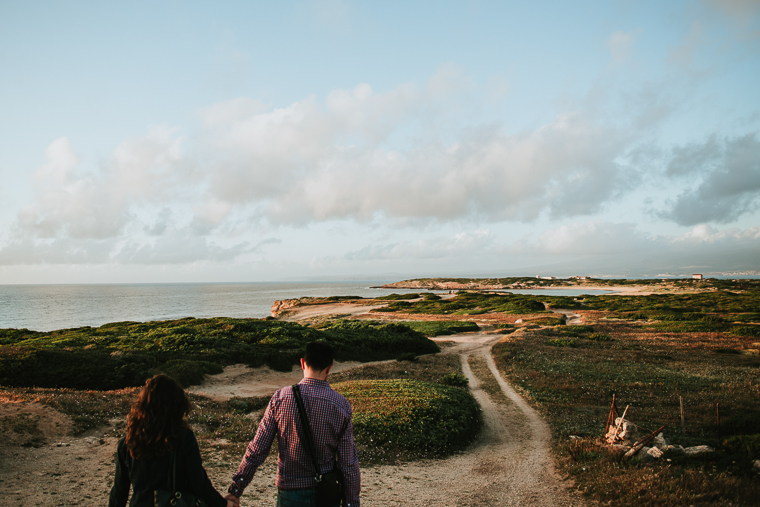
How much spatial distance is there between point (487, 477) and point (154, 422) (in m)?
8.62

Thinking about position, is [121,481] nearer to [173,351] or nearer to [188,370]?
[188,370]

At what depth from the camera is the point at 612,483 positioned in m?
8.28

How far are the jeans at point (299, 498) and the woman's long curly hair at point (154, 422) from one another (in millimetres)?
1224

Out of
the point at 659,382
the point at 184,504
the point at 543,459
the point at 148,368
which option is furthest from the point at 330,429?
the point at 659,382

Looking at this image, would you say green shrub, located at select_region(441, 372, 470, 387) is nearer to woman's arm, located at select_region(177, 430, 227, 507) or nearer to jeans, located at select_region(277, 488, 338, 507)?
jeans, located at select_region(277, 488, 338, 507)

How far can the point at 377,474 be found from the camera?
949 centimetres

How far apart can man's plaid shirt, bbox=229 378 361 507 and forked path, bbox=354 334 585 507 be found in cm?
487

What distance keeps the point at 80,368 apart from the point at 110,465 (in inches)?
458

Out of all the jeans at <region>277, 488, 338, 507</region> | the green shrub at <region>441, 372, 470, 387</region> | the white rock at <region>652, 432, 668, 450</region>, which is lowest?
the green shrub at <region>441, 372, 470, 387</region>

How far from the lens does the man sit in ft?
12.7

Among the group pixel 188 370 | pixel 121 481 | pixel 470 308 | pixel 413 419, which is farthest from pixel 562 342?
pixel 470 308

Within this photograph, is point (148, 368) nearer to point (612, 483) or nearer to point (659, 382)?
point (612, 483)

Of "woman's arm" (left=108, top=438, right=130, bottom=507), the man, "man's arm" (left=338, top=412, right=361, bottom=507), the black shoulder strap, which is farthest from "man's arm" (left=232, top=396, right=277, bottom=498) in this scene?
"woman's arm" (left=108, top=438, right=130, bottom=507)

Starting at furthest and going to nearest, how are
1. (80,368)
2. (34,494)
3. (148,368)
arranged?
(148,368)
(80,368)
(34,494)
